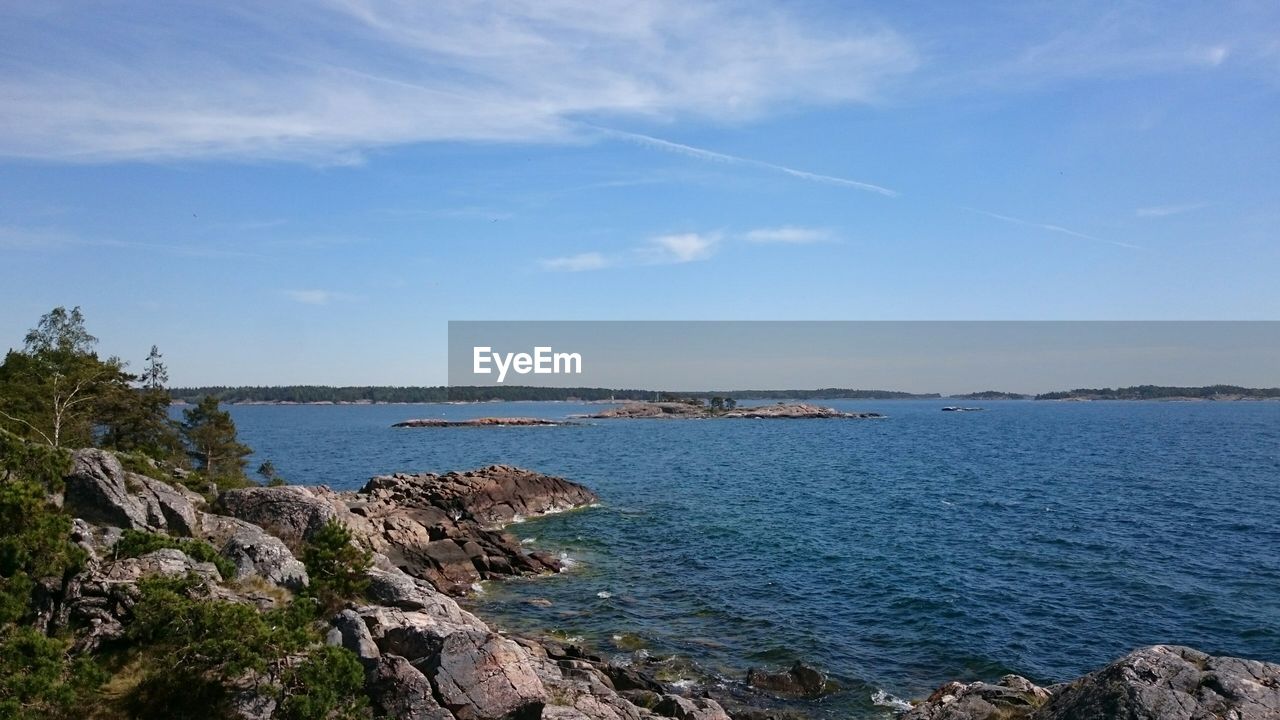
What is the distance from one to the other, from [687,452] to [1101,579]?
82.0m

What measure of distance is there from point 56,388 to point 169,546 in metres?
24.6

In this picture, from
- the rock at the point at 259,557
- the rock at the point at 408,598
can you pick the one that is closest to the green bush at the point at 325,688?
the rock at the point at 408,598

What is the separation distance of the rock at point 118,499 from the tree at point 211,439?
35.0m

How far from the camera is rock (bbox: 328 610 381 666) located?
1875 centimetres

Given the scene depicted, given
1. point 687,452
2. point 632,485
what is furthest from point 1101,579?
point 687,452

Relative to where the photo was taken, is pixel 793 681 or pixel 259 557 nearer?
pixel 259 557

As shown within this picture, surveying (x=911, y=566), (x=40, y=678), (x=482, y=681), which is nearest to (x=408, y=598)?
(x=482, y=681)

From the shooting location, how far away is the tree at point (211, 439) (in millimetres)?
59750

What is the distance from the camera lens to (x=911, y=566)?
4297 centimetres

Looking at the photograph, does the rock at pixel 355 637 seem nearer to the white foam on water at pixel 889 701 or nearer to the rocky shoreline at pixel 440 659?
the rocky shoreline at pixel 440 659

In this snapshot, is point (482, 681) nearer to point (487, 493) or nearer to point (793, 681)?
point (793, 681)

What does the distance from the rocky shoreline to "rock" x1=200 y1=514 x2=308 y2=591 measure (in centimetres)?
5

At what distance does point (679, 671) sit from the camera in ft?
91.9

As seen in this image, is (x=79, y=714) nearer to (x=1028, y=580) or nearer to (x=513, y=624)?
(x=513, y=624)
